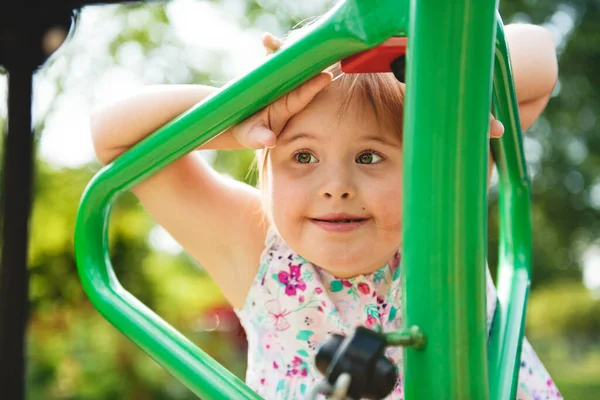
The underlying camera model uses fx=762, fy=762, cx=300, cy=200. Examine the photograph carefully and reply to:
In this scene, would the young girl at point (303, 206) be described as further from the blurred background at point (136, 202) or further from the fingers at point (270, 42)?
the blurred background at point (136, 202)

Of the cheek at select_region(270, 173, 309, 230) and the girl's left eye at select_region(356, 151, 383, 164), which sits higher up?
the girl's left eye at select_region(356, 151, 383, 164)

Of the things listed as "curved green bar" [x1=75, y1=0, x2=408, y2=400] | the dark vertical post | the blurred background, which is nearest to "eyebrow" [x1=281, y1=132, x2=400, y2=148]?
"curved green bar" [x1=75, y1=0, x2=408, y2=400]

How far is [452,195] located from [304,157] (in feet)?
1.08

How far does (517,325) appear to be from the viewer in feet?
2.53

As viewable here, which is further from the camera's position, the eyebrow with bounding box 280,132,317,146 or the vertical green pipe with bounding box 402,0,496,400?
the eyebrow with bounding box 280,132,317,146

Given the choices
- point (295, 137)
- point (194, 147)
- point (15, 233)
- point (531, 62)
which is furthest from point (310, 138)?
point (15, 233)

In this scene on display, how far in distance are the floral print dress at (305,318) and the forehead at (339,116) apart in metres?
0.24

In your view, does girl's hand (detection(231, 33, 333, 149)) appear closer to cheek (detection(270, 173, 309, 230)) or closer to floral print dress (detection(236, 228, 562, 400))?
cheek (detection(270, 173, 309, 230))

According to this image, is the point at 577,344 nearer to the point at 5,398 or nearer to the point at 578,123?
the point at 578,123

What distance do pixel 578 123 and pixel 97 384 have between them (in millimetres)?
4314

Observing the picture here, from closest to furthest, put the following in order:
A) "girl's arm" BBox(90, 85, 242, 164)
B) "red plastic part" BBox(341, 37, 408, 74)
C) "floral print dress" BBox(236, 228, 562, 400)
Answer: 1. "red plastic part" BBox(341, 37, 408, 74)
2. "girl's arm" BBox(90, 85, 242, 164)
3. "floral print dress" BBox(236, 228, 562, 400)

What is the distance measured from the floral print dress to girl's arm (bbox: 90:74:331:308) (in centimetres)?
5

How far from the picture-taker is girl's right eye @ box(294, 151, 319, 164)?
828mm

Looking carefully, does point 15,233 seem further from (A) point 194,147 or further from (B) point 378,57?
(B) point 378,57
